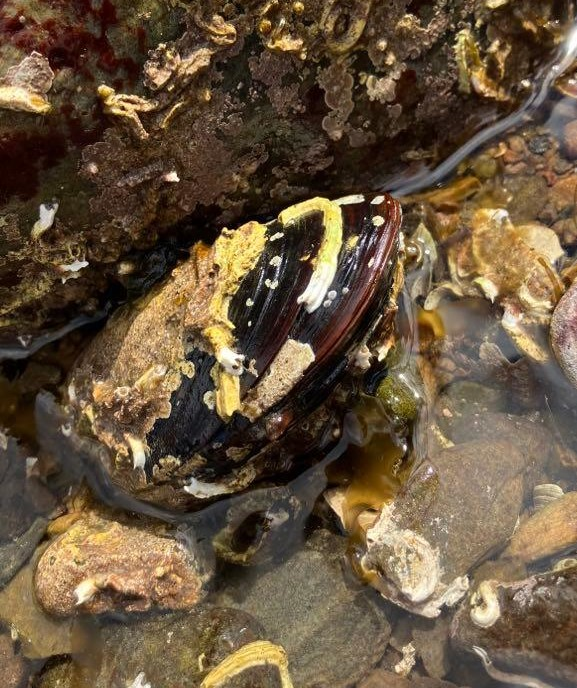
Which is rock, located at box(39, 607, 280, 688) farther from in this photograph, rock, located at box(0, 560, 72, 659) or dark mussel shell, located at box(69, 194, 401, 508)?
dark mussel shell, located at box(69, 194, 401, 508)

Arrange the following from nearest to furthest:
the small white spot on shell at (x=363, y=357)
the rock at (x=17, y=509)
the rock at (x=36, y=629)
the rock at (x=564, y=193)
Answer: the small white spot on shell at (x=363, y=357)
the rock at (x=36, y=629)
the rock at (x=17, y=509)
the rock at (x=564, y=193)

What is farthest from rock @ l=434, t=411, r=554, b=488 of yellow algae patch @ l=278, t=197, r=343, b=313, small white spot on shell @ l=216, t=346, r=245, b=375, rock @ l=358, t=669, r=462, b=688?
small white spot on shell @ l=216, t=346, r=245, b=375

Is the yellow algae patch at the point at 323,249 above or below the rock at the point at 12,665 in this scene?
above

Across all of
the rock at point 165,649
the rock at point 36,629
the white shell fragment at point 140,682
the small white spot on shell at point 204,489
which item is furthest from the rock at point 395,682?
the rock at point 36,629

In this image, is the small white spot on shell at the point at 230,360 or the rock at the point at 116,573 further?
the rock at the point at 116,573

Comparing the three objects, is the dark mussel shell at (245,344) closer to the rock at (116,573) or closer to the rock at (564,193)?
the rock at (116,573)

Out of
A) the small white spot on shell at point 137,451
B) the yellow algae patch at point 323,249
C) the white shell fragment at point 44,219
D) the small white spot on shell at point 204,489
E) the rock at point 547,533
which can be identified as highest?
the yellow algae patch at point 323,249

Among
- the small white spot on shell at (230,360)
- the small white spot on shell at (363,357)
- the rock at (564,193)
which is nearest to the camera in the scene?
the small white spot on shell at (230,360)

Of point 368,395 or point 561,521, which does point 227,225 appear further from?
point 561,521
